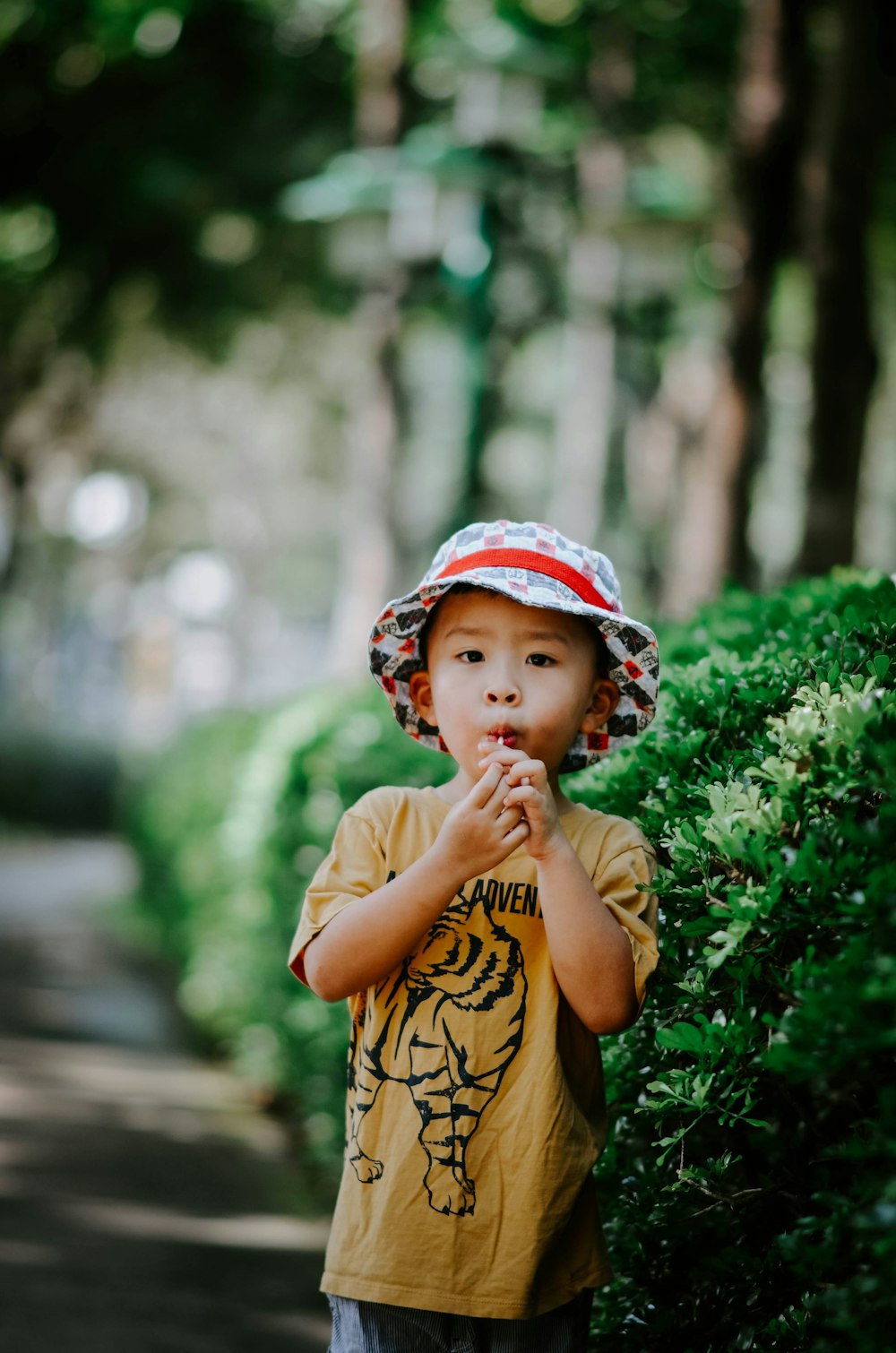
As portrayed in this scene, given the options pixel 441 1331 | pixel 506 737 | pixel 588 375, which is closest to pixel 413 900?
pixel 506 737

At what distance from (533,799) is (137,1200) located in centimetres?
382

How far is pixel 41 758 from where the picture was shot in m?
25.3

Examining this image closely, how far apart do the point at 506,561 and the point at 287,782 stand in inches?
157

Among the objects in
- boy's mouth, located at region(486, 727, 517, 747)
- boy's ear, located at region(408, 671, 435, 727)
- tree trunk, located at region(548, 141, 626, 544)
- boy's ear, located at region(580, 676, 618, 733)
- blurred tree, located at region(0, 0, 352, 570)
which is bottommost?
boy's mouth, located at region(486, 727, 517, 747)

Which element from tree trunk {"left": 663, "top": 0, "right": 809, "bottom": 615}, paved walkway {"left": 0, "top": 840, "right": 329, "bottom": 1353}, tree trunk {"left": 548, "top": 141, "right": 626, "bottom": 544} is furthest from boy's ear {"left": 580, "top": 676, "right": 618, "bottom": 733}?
tree trunk {"left": 548, "top": 141, "right": 626, "bottom": 544}

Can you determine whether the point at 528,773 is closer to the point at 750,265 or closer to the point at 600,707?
the point at 600,707

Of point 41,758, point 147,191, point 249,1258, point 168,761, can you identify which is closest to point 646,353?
point 147,191

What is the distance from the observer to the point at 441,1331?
202cm

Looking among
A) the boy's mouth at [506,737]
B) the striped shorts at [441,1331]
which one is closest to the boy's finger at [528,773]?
the boy's mouth at [506,737]

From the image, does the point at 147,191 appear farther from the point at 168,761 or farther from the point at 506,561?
the point at 506,561

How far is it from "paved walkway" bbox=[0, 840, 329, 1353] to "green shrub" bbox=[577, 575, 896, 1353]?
82.8 inches

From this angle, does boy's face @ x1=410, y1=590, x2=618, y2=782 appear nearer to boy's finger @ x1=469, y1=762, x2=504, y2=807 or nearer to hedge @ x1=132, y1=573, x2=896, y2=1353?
boy's finger @ x1=469, y1=762, x2=504, y2=807

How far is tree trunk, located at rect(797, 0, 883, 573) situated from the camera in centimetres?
741

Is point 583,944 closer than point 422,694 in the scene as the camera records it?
Yes
